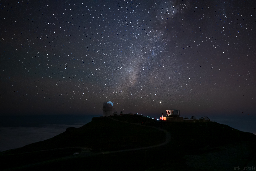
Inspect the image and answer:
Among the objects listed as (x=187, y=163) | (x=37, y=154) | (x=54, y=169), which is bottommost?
(x=37, y=154)

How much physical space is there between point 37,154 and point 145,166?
1508 centimetres

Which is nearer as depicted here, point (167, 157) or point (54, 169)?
point (54, 169)

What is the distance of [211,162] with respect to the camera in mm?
11211

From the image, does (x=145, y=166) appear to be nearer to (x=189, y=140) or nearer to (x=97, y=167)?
(x=97, y=167)

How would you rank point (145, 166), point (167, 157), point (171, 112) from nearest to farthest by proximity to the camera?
point (145, 166)
point (167, 157)
point (171, 112)

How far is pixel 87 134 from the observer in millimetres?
34875

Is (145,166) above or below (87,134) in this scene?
above

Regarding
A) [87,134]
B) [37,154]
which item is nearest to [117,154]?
[37,154]

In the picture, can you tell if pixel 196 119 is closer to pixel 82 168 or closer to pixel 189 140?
pixel 189 140

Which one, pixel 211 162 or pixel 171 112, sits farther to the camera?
pixel 171 112

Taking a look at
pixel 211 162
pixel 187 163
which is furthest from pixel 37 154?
pixel 211 162

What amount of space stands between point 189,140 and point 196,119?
67.7 feet

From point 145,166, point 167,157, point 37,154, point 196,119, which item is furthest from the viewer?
point 196,119

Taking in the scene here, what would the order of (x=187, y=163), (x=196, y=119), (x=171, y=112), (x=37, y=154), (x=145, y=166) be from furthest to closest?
1. (x=171, y=112)
2. (x=196, y=119)
3. (x=37, y=154)
4. (x=145, y=166)
5. (x=187, y=163)
